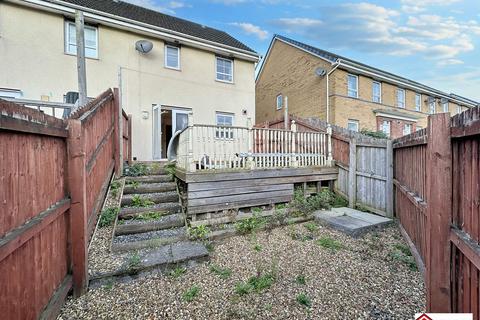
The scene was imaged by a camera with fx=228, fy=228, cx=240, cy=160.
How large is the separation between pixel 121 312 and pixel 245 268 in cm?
161

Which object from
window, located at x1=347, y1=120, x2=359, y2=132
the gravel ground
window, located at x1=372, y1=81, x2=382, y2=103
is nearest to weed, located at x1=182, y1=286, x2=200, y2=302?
the gravel ground

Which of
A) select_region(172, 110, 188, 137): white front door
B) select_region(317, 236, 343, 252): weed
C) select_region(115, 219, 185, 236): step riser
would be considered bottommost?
select_region(317, 236, 343, 252): weed

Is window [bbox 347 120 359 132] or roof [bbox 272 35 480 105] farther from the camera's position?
window [bbox 347 120 359 132]

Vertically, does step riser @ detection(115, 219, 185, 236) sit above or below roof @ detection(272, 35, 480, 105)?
below

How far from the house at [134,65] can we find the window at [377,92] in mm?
8446

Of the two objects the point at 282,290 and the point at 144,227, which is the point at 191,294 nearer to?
the point at 282,290

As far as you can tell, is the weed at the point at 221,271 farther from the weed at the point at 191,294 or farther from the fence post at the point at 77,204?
the fence post at the point at 77,204

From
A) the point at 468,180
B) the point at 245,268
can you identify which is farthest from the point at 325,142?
the point at 468,180

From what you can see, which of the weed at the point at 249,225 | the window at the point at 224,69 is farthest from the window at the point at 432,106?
the weed at the point at 249,225

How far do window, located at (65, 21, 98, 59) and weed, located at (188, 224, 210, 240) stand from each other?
24.9 ft

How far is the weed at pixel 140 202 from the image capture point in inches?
179

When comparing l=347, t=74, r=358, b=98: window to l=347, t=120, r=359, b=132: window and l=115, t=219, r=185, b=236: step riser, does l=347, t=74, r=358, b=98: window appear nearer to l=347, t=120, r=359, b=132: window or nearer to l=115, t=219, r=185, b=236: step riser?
l=347, t=120, r=359, b=132: window

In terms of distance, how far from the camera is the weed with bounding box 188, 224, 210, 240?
4184 mm

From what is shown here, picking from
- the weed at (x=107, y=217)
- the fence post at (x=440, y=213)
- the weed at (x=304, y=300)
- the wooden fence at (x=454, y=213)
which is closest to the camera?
the wooden fence at (x=454, y=213)
